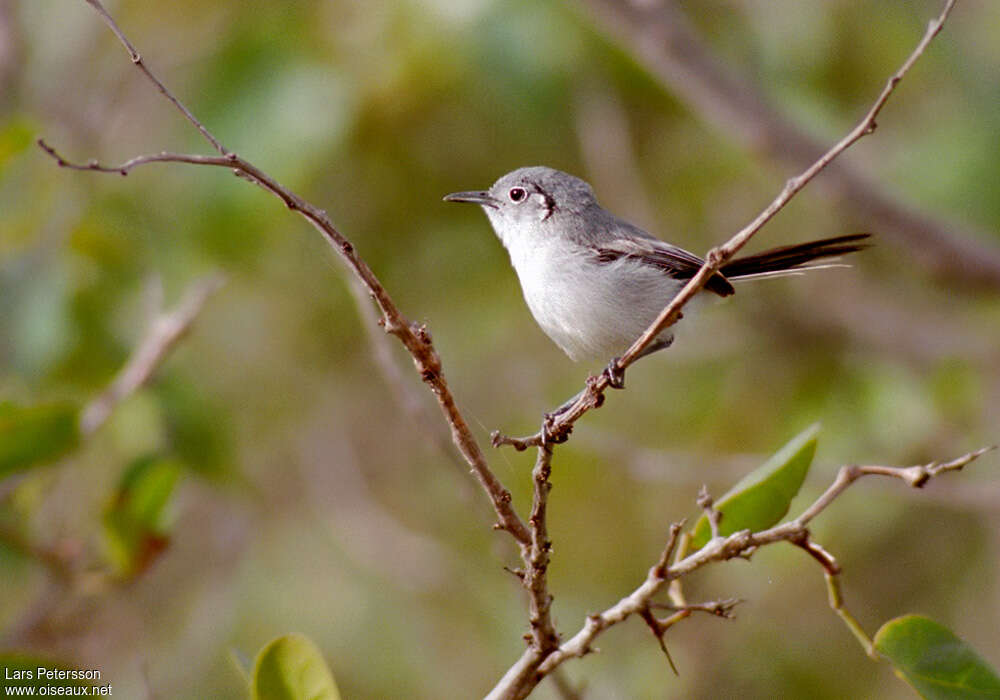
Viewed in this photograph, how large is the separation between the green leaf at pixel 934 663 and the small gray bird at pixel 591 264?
119 cm

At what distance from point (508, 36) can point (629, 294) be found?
156 cm

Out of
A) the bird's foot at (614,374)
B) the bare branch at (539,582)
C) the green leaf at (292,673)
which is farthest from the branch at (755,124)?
the green leaf at (292,673)

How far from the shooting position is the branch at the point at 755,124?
4.64m

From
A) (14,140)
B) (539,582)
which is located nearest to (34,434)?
(14,140)

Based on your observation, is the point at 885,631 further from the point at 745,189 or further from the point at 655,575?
the point at 745,189

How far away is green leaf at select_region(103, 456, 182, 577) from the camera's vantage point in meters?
3.23

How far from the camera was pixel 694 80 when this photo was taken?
15.5 feet

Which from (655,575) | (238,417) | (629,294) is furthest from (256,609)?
(655,575)

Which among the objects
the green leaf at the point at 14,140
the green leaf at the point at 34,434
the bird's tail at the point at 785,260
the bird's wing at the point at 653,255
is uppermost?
the green leaf at the point at 14,140

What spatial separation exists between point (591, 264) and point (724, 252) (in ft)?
4.95

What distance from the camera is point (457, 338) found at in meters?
5.89

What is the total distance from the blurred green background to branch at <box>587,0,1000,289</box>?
0.43 ft

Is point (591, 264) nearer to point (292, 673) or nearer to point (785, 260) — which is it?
point (785, 260)

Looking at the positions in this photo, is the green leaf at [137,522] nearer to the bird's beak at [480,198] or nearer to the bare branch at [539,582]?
the bird's beak at [480,198]
